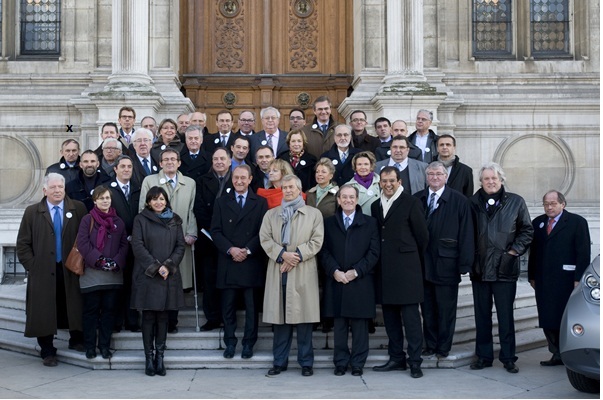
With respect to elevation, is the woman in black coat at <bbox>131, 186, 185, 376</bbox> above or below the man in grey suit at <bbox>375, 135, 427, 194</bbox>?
below

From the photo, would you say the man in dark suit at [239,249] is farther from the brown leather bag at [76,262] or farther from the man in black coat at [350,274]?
the brown leather bag at [76,262]

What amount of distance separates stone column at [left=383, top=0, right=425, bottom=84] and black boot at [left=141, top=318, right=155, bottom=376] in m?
6.65

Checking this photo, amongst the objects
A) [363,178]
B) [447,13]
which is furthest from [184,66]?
[363,178]

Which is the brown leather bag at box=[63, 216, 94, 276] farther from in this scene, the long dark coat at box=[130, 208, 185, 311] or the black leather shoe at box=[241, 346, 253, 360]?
the black leather shoe at box=[241, 346, 253, 360]

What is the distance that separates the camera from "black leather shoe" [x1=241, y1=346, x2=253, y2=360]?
9.15 metres

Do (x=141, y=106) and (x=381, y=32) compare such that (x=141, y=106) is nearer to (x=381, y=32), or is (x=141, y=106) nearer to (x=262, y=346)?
(x=381, y=32)

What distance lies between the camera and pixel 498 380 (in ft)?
28.2

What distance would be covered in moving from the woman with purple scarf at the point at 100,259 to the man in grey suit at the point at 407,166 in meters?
2.88

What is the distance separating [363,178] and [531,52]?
686cm

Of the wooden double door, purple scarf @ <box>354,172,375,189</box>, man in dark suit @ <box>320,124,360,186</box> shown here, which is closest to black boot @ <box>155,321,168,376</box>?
purple scarf @ <box>354,172,375,189</box>

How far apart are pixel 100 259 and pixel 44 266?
2.27ft

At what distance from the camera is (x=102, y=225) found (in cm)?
893

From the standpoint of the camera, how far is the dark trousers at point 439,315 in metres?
9.04

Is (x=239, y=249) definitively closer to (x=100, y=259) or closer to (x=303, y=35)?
(x=100, y=259)
